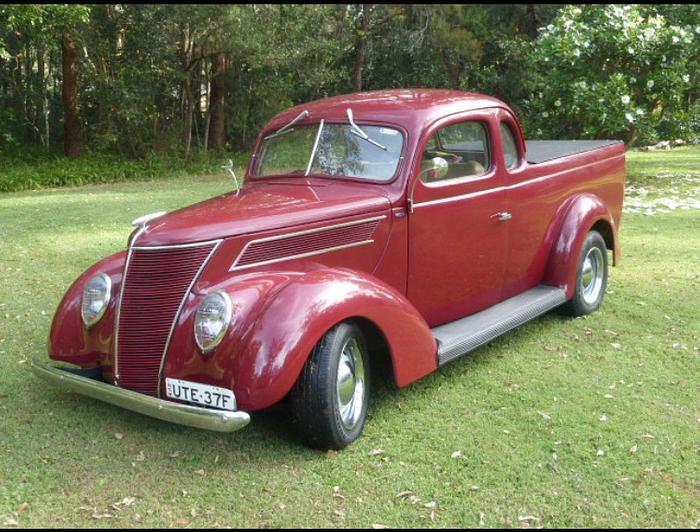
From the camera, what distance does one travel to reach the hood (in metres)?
3.69

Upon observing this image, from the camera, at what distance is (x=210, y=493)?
3.31 m

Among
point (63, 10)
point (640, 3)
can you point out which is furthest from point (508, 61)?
point (63, 10)

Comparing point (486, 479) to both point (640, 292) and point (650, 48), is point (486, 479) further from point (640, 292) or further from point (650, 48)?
point (650, 48)

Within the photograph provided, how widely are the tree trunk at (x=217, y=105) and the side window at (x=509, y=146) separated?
45.4 feet

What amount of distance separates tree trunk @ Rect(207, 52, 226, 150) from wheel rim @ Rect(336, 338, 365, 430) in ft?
50.3

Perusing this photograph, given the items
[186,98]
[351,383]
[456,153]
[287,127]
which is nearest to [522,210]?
[456,153]

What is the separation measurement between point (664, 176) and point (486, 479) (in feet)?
40.9

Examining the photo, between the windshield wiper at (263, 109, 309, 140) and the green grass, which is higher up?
the windshield wiper at (263, 109, 309, 140)

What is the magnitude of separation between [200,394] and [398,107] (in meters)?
2.35

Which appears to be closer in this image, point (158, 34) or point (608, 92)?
point (608, 92)

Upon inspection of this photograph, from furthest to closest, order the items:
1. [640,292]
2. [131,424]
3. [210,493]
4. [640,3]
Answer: [640,3] < [640,292] < [131,424] < [210,493]

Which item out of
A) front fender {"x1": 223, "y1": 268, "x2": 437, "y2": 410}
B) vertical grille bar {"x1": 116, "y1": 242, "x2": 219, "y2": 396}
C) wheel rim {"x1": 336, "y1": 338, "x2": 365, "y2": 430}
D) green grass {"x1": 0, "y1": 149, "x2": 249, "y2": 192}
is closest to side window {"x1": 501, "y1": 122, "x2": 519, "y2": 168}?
front fender {"x1": 223, "y1": 268, "x2": 437, "y2": 410}

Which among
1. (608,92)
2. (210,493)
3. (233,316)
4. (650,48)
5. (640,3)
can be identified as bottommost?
(210,493)

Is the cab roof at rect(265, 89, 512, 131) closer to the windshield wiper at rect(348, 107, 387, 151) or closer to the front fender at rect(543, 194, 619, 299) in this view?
the windshield wiper at rect(348, 107, 387, 151)
